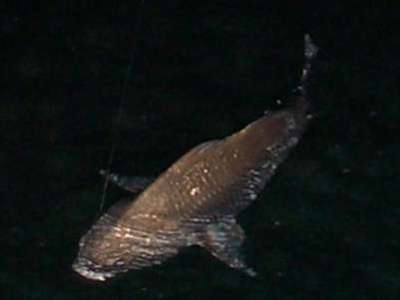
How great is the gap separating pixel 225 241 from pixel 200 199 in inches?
11.8

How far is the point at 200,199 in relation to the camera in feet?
16.9

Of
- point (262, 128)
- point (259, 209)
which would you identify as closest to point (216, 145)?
point (262, 128)

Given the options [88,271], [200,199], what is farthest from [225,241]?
[88,271]

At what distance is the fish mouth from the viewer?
18.3 ft

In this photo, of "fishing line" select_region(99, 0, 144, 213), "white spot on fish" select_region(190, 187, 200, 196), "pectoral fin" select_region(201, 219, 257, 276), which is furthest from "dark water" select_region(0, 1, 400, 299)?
"white spot on fish" select_region(190, 187, 200, 196)

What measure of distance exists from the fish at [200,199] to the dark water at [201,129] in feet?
0.34

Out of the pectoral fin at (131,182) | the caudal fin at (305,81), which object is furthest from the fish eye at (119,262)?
the caudal fin at (305,81)

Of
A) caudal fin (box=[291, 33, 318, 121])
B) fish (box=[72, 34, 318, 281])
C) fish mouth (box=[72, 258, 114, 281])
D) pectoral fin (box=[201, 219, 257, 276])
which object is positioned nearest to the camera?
fish (box=[72, 34, 318, 281])

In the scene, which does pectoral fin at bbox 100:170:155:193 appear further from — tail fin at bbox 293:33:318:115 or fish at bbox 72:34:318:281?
tail fin at bbox 293:33:318:115

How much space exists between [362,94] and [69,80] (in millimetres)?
909

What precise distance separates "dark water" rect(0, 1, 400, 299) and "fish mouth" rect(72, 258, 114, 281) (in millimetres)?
68

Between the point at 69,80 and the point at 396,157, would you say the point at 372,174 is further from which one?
the point at 69,80

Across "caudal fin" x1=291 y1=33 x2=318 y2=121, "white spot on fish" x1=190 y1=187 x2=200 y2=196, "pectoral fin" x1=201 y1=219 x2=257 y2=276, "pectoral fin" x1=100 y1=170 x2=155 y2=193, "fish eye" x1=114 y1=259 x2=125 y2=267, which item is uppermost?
"caudal fin" x1=291 y1=33 x2=318 y2=121

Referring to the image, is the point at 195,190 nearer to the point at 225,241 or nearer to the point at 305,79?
the point at 225,241
